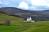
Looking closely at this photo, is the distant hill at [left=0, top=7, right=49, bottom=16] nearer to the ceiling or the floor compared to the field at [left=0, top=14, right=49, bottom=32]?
nearer to the ceiling

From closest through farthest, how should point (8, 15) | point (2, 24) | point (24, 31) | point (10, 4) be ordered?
point (24, 31)
point (2, 24)
point (8, 15)
point (10, 4)

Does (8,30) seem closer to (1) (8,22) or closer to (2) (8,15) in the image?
(1) (8,22)

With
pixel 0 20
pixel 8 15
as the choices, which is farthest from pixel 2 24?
pixel 8 15

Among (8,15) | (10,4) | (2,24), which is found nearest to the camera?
(2,24)

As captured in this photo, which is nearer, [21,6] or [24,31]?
[24,31]

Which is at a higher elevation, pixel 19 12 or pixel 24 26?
pixel 19 12

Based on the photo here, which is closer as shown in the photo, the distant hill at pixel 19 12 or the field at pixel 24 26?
the field at pixel 24 26

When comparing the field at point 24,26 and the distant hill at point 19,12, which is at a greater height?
the distant hill at point 19,12

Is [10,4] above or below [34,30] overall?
above

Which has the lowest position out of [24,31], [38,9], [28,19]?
[24,31]

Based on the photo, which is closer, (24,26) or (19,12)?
(24,26)

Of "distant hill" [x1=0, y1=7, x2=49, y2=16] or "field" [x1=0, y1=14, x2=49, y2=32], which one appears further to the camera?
"distant hill" [x1=0, y1=7, x2=49, y2=16]
